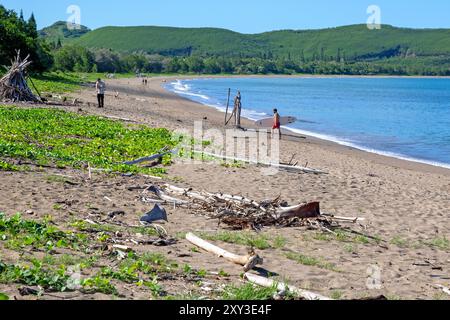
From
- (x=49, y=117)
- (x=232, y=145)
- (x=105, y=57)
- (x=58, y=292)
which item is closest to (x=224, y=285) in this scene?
(x=58, y=292)

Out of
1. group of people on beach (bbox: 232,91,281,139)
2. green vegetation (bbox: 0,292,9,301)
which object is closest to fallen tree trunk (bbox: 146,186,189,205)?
green vegetation (bbox: 0,292,9,301)

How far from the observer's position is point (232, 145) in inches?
825

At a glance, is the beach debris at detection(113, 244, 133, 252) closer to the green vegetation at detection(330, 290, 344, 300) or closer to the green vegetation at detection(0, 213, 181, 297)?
the green vegetation at detection(0, 213, 181, 297)

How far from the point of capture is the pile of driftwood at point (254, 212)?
10.6 metres

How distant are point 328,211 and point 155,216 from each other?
3.79m

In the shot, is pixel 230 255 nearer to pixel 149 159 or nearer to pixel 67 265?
pixel 67 265

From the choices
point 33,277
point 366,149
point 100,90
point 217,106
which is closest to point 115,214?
point 33,277

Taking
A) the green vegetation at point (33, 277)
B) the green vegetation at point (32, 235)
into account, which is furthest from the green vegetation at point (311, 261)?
the green vegetation at point (33, 277)

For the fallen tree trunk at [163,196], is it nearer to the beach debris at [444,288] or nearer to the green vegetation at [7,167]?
the green vegetation at [7,167]

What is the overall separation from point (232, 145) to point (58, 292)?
15.0 metres

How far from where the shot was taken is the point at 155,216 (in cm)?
1029

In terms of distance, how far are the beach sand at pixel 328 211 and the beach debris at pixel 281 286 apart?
0.65 feet
